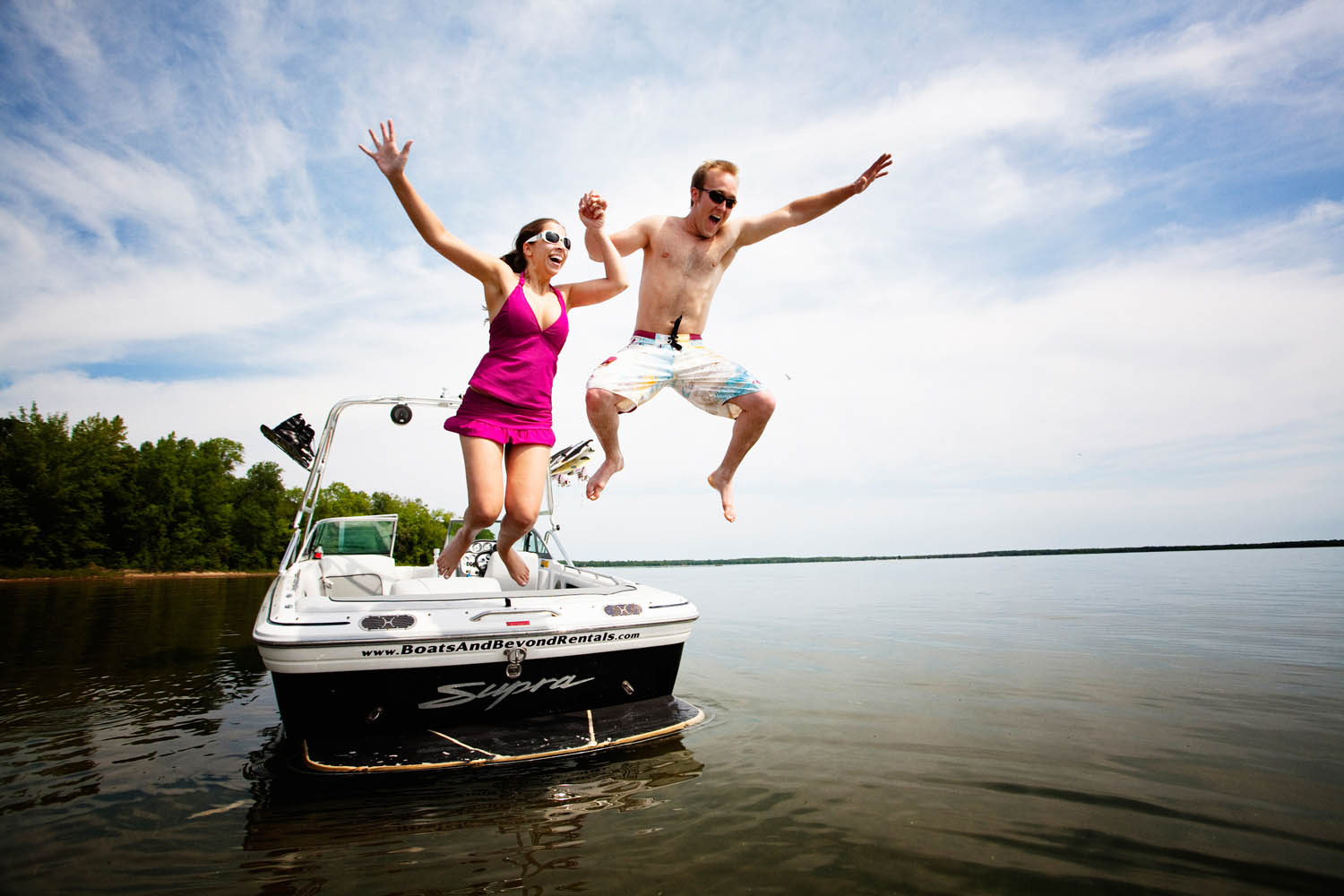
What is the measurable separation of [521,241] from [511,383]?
3.19 feet

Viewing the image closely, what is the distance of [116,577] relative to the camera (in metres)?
47.2

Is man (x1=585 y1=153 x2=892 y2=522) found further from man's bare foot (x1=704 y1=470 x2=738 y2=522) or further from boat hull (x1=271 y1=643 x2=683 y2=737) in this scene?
boat hull (x1=271 y1=643 x2=683 y2=737)

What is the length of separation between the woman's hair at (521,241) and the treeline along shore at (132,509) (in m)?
38.1

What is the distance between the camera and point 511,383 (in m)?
4.03

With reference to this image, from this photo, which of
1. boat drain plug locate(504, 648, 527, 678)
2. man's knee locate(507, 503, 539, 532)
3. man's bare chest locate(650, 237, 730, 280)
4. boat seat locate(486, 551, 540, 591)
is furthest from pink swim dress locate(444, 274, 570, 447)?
boat seat locate(486, 551, 540, 591)

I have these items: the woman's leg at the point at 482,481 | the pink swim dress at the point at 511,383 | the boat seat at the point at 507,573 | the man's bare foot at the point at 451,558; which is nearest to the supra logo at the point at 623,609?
the man's bare foot at the point at 451,558

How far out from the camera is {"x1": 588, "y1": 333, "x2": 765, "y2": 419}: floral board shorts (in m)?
4.04

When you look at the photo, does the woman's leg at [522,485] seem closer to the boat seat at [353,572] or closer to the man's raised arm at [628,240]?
the man's raised arm at [628,240]

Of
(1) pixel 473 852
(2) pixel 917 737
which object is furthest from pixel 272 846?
(2) pixel 917 737

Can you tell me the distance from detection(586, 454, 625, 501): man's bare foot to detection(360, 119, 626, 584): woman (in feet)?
1.14

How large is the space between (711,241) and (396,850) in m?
3.69

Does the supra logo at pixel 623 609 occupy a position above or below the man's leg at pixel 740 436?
below

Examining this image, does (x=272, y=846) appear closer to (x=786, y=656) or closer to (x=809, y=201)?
(x=809, y=201)

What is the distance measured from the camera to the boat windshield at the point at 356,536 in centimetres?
859
